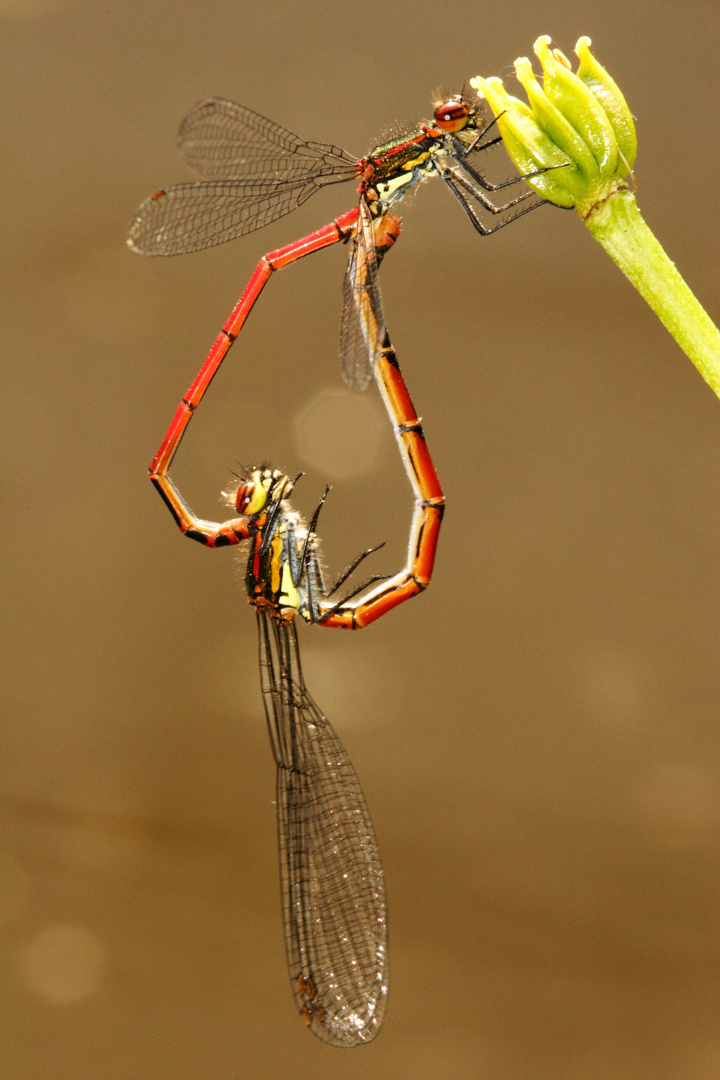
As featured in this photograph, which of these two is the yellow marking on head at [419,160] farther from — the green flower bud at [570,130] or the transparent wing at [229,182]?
the transparent wing at [229,182]

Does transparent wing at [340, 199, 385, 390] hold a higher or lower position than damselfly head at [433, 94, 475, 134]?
lower

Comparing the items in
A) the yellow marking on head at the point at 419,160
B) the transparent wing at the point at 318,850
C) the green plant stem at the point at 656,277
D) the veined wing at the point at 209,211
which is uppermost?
the veined wing at the point at 209,211

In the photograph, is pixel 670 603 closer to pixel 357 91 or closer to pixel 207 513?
pixel 207 513

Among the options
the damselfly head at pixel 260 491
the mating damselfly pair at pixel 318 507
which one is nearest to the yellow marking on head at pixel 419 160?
the mating damselfly pair at pixel 318 507

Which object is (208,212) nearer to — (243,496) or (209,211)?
(209,211)

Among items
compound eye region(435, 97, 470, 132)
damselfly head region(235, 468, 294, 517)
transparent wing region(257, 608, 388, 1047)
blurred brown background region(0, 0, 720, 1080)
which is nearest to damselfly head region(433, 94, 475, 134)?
compound eye region(435, 97, 470, 132)

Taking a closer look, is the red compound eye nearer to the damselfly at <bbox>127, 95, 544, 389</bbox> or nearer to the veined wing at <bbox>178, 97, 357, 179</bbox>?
the damselfly at <bbox>127, 95, 544, 389</bbox>

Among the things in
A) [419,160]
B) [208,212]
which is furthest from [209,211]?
[419,160]
